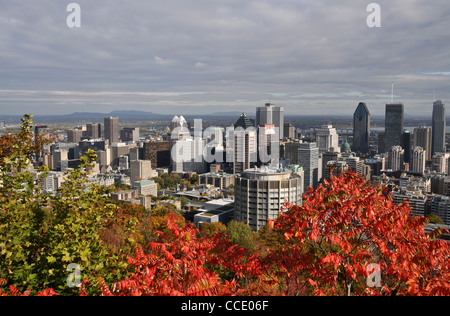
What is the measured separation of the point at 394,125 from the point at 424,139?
8.60 m

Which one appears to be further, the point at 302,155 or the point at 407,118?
the point at 407,118

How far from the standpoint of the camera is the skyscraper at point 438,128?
54.6m

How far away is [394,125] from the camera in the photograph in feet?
206

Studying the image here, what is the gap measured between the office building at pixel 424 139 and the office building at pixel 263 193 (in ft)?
148

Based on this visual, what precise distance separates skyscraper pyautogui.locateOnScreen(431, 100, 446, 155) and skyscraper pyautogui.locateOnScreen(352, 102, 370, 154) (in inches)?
494

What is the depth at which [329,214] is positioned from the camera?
2.98m

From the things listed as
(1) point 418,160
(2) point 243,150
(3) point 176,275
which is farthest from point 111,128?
(3) point 176,275

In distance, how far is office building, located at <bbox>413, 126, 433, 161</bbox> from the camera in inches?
2143

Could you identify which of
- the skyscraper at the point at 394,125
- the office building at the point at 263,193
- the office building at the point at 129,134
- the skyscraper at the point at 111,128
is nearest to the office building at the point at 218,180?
the office building at the point at 263,193

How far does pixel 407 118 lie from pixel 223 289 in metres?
75.5

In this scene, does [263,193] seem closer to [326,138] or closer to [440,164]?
[440,164]

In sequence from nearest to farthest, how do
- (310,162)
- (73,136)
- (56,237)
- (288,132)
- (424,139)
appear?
(56,237)
(310,162)
(424,139)
(73,136)
(288,132)
